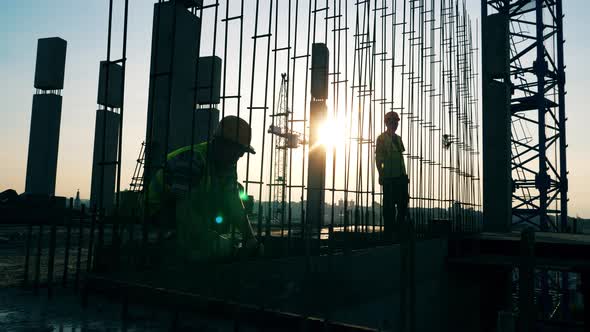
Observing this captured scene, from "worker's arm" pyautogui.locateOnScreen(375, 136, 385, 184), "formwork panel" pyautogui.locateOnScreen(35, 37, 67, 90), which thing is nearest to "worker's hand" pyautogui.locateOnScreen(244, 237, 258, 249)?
"worker's arm" pyautogui.locateOnScreen(375, 136, 385, 184)

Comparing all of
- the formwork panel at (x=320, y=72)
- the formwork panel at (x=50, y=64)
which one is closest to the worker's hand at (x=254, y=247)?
the formwork panel at (x=320, y=72)

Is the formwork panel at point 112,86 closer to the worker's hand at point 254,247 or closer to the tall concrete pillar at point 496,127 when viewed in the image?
the worker's hand at point 254,247

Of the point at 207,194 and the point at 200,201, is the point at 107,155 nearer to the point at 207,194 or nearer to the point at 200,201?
the point at 207,194

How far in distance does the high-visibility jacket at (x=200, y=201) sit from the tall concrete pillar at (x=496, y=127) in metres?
13.3

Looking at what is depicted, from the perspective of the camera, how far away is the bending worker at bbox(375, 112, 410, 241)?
21.3 ft

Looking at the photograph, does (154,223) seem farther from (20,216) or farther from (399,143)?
(399,143)

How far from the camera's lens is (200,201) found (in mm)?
3938

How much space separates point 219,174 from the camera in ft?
14.4

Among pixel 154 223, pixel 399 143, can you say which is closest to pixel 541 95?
pixel 399 143

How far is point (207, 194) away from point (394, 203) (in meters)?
3.59

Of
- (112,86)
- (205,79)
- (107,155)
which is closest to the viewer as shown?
(205,79)

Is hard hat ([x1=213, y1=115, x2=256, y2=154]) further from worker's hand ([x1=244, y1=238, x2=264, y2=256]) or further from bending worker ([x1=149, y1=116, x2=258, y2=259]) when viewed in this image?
worker's hand ([x1=244, y1=238, x2=264, y2=256])

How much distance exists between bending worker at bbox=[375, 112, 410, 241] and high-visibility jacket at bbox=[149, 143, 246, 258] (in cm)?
295

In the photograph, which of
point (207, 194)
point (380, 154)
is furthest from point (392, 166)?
point (207, 194)
